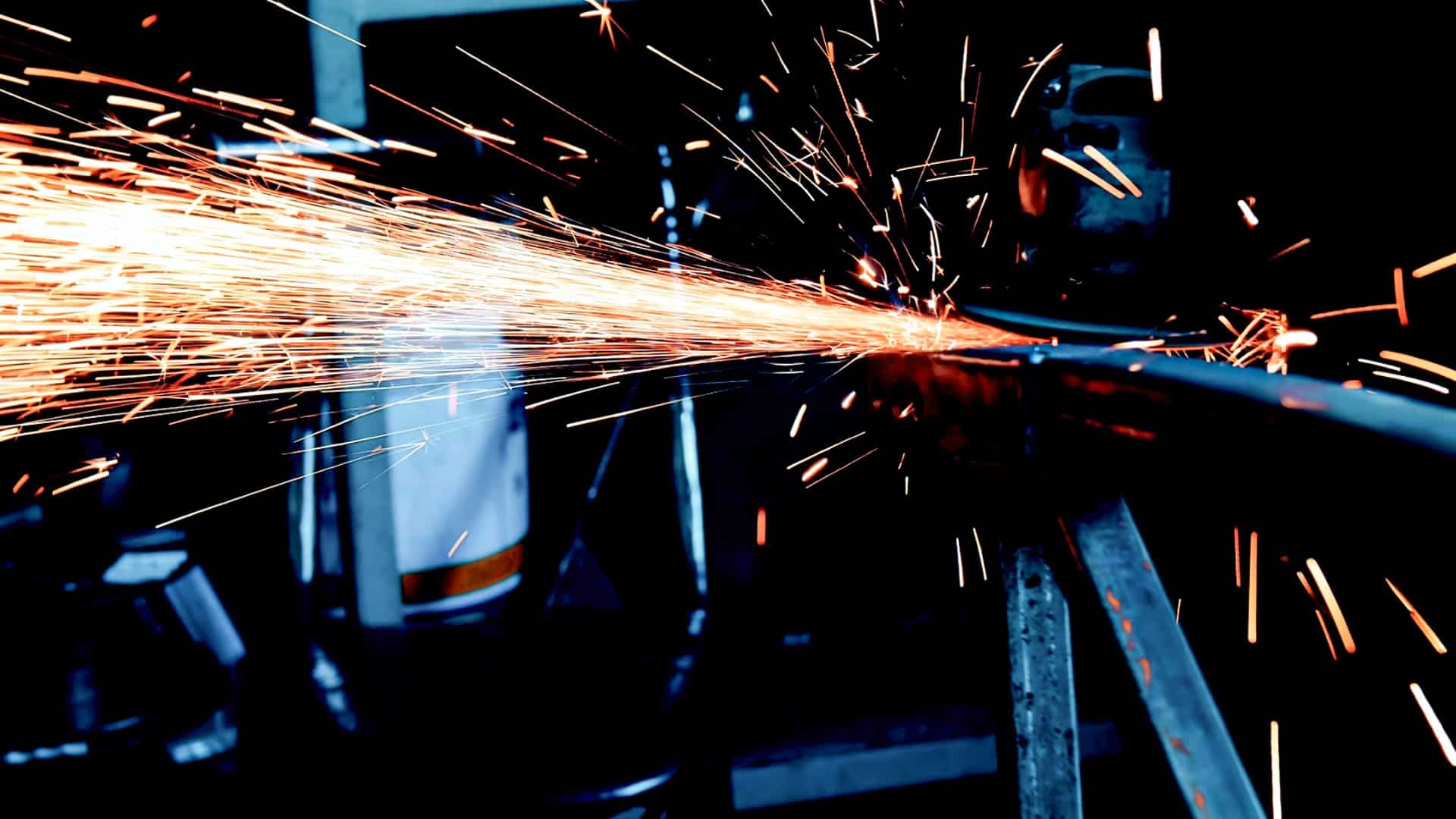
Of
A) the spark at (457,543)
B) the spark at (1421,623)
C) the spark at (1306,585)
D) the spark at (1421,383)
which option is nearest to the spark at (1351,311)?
the spark at (1421,383)

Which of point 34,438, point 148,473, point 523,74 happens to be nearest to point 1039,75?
point 523,74

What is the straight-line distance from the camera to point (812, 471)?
2766mm

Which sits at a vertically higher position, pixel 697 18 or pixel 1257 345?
pixel 697 18

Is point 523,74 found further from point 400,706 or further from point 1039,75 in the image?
point 400,706

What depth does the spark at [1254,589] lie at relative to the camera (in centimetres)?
239

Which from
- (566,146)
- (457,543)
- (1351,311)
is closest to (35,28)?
(566,146)

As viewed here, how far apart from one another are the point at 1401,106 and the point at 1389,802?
160 cm

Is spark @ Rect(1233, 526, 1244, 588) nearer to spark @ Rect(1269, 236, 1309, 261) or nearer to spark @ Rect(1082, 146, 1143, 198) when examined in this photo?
spark @ Rect(1269, 236, 1309, 261)

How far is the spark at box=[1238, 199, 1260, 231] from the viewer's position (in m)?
1.80

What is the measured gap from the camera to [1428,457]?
1.31 ft

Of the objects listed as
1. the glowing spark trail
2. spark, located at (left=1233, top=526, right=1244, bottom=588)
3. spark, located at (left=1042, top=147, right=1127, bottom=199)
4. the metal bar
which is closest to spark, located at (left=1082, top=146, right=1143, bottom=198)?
spark, located at (left=1042, top=147, right=1127, bottom=199)

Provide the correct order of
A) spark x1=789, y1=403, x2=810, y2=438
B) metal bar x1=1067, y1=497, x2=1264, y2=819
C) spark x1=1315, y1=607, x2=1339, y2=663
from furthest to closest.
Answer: spark x1=789, y1=403, x2=810, y2=438 < spark x1=1315, y1=607, x2=1339, y2=663 < metal bar x1=1067, y1=497, x2=1264, y2=819

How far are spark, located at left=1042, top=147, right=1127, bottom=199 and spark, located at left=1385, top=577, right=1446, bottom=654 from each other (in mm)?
1453

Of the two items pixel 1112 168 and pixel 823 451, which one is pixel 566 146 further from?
pixel 1112 168
